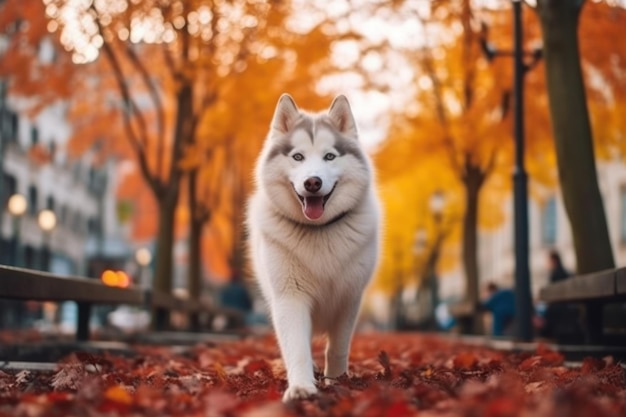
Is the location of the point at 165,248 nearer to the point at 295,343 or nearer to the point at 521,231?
the point at 521,231

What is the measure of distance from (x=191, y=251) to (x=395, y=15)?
8.58 metres

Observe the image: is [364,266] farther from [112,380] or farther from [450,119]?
[450,119]

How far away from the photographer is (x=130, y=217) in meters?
75.8

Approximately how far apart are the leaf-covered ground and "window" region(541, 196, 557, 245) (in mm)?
40925

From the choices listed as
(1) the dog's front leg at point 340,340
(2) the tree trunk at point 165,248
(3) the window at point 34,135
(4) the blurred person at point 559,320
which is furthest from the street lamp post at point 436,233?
(1) the dog's front leg at point 340,340

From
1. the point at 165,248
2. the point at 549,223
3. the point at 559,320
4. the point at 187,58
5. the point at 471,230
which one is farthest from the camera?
the point at 549,223

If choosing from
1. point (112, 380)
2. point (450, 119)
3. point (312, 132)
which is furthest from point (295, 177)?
point (450, 119)

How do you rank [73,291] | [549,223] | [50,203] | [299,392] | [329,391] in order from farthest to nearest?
[50,203]
[549,223]
[73,291]
[329,391]
[299,392]

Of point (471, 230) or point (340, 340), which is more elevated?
point (471, 230)

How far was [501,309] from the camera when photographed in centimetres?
2091

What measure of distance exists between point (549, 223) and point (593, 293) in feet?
136

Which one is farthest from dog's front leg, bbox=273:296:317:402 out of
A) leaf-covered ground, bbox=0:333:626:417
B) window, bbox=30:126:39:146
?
window, bbox=30:126:39:146

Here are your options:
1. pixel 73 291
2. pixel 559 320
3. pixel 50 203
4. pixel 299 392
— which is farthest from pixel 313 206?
pixel 50 203

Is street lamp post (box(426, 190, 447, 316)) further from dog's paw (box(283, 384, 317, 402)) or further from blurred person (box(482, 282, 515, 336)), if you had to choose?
dog's paw (box(283, 384, 317, 402))
